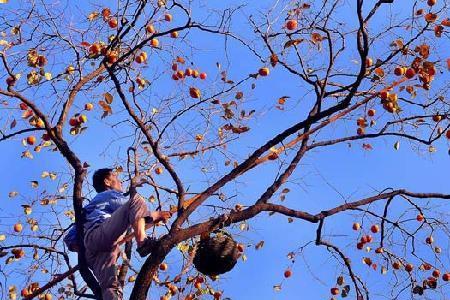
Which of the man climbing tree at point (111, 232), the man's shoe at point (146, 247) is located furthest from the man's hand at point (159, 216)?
the man's shoe at point (146, 247)

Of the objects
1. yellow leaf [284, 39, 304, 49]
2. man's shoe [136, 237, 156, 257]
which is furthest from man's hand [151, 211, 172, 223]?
yellow leaf [284, 39, 304, 49]

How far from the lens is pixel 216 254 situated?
388 cm

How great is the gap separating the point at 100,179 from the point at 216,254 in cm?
138

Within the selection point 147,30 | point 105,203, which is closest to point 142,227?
point 105,203

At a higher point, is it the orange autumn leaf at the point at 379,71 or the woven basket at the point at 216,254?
the orange autumn leaf at the point at 379,71

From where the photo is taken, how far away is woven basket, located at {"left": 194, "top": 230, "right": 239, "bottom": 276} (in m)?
3.89

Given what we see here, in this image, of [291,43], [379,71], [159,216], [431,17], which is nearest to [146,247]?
[159,216]

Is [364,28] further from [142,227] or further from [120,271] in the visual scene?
[120,271]

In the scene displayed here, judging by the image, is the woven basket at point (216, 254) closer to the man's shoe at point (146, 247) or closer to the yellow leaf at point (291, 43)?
the man's shoe at point (146, 247)

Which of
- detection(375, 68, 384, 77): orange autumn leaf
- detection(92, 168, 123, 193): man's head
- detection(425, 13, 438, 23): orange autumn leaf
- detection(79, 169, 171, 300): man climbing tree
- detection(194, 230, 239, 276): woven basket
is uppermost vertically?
detection(425, 13, 438, 23): orange autumn leaf

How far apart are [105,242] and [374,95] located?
88.0 inches

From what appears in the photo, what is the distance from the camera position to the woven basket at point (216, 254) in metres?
3.89

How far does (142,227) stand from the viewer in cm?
386

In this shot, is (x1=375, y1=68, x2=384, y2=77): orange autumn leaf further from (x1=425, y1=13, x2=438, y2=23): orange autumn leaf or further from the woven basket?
the woven basket
